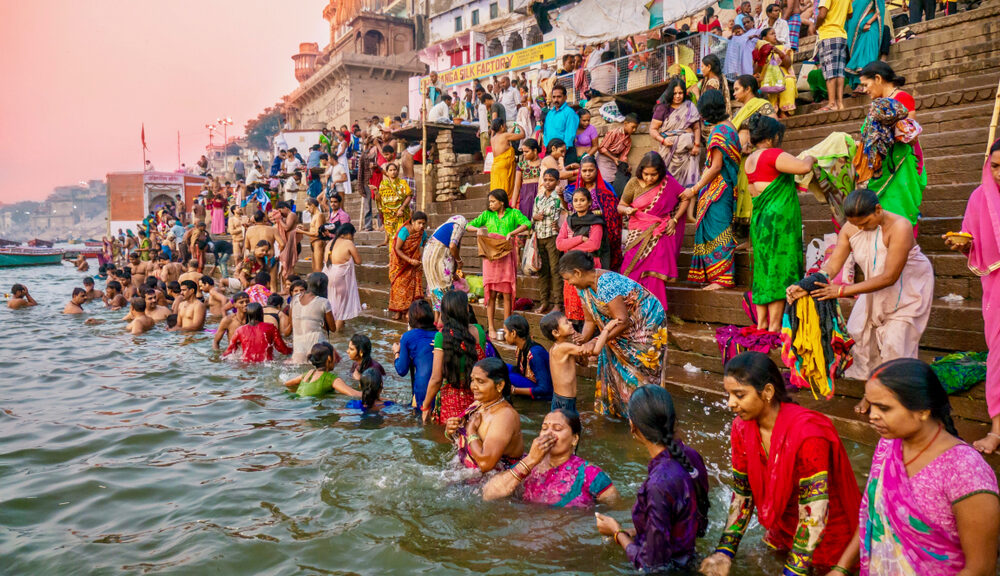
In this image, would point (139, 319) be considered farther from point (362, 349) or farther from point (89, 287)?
point (362, 349)

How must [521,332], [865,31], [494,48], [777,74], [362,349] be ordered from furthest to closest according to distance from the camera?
[494,48] → [777,74] → [865,31] → [362,349] → [521,332]

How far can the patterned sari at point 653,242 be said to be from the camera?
5.87 meters

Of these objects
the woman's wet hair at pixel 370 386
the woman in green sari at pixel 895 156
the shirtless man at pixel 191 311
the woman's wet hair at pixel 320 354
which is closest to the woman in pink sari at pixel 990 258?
the woman in green sari at pixel 895 156

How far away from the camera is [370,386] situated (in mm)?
5512

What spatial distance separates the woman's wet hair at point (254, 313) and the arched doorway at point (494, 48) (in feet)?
87.1

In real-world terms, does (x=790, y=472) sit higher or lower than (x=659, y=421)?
lower

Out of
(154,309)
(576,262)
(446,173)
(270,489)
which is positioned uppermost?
Answer: (446,173)

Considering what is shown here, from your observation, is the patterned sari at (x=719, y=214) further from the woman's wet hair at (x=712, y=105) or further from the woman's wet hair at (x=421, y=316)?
the woman's wet hair at (x=421, y=316)

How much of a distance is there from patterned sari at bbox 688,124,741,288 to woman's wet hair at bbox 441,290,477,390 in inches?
109

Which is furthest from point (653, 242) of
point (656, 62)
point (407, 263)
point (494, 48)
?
point (494, 48)

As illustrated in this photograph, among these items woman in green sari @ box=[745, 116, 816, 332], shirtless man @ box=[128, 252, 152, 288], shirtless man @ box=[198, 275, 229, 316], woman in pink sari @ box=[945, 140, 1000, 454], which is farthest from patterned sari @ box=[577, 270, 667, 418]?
shirtless man @ box=[128, 252, 152, 288]

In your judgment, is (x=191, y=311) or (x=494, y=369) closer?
(x=494, y=369)

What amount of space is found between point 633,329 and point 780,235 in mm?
1390

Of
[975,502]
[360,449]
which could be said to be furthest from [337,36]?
[975,502]
